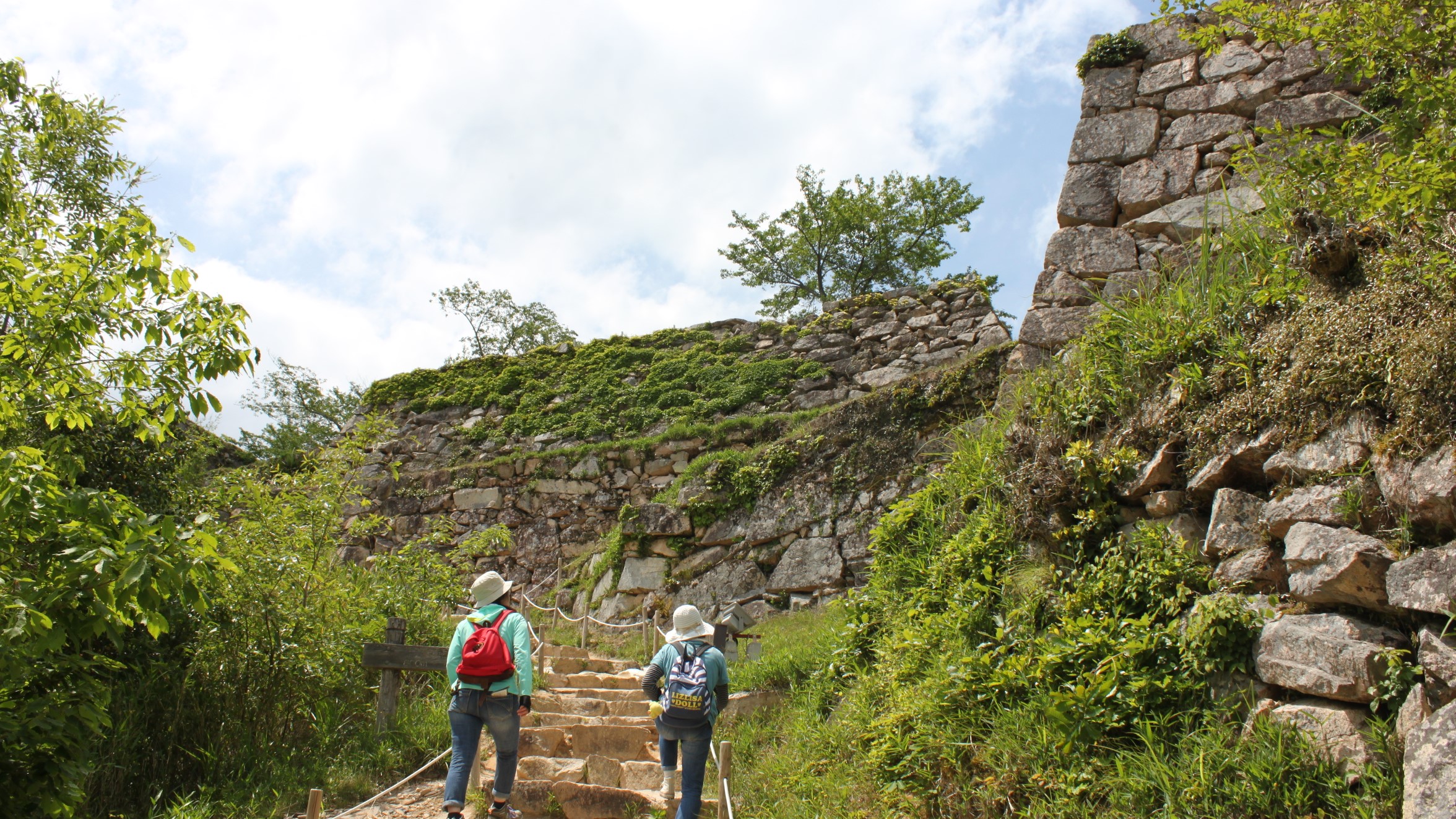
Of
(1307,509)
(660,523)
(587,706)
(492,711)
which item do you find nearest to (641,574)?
(660,523)

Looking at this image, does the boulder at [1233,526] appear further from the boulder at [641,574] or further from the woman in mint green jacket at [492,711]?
the boulder at [641,574]

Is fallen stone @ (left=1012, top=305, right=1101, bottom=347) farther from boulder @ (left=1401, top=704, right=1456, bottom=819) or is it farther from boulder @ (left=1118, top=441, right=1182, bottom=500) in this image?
boulder @ (left=1401, top=704, right=1456, bottom=819)

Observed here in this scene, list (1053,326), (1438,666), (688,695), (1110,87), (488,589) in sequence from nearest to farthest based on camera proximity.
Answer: (1438,666)
(688,695)
(488,589)
(1053,326)
(1110,87)

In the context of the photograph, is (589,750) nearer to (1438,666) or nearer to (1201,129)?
(1438,666)

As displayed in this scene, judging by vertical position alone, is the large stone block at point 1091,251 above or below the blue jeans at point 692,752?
above

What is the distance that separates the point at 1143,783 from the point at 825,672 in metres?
2.98

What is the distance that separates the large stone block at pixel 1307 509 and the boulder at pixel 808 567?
5.40 meters

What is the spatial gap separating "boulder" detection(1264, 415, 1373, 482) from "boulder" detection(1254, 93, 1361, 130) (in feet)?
9.59

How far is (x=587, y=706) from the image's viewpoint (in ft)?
22.7

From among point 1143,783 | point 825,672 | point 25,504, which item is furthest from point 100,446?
point 1143,783

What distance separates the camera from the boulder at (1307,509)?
11.4 ft

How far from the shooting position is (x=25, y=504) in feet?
10.7

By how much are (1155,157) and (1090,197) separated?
0.55 meters

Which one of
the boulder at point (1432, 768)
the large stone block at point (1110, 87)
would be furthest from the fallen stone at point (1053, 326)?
the boulder at point (1432, 768)
